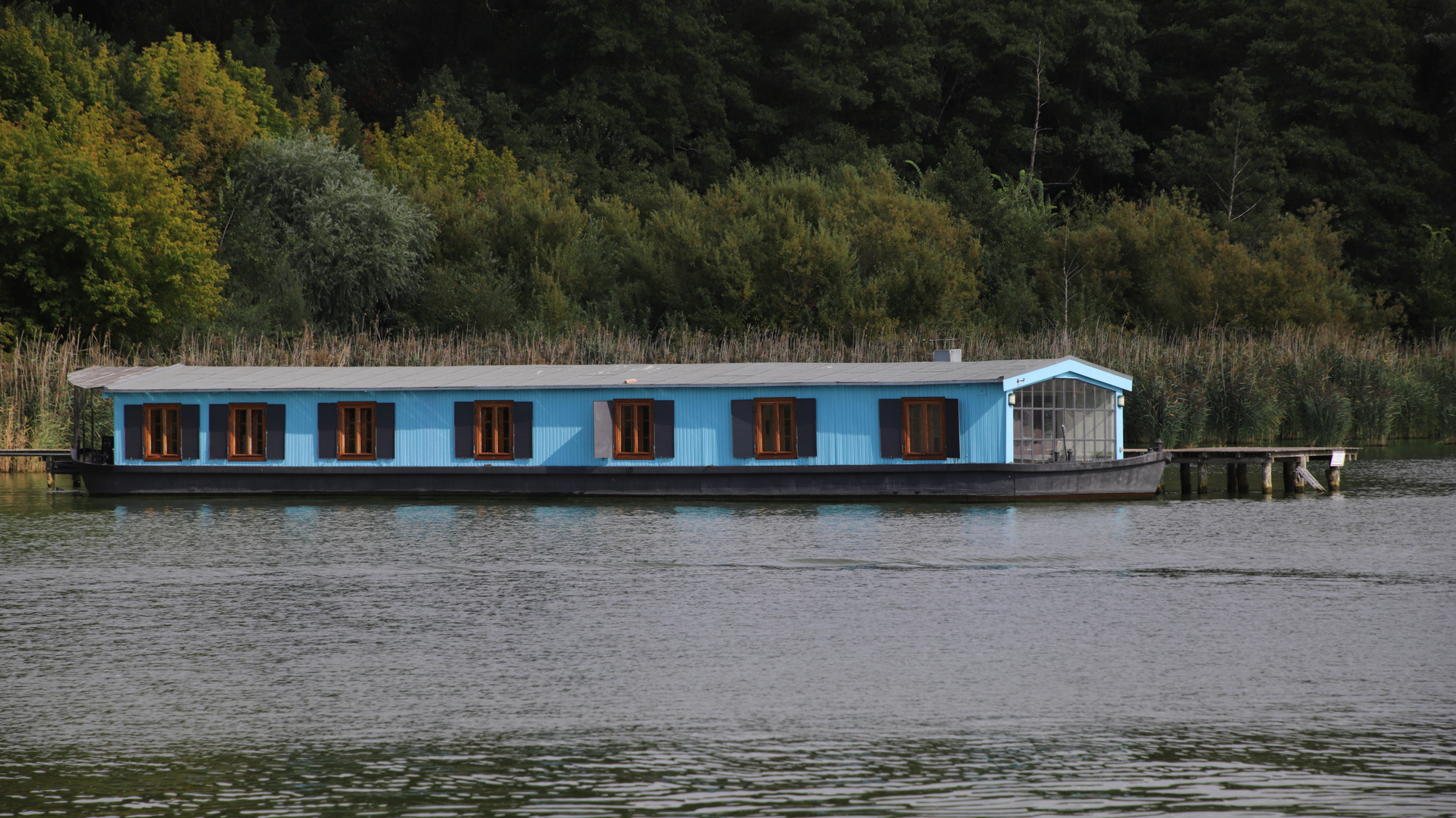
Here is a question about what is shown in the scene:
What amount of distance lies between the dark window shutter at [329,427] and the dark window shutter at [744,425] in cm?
856

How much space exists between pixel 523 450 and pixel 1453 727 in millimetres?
22435

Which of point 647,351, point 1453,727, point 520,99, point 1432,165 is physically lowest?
point 1453,727

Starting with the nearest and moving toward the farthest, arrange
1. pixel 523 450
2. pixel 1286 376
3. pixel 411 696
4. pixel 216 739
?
pixel 216 739, pixel 411 696, pixel 523 450, pixel 1286 376

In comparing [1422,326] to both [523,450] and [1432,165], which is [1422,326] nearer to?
[1432,165]

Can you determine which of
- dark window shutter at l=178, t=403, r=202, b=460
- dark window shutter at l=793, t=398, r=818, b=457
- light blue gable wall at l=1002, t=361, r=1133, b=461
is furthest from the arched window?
dark window shutter at l=178, t=403, r=202, b=460

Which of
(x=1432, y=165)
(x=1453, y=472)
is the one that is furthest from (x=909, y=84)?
(x=1453, y=472)

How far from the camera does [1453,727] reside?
11703 mm

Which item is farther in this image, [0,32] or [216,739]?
[0,32]

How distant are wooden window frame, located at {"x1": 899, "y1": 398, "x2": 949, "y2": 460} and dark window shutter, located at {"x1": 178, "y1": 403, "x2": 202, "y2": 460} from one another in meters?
15.0

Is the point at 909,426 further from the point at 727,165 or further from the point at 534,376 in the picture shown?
the point at 727,165

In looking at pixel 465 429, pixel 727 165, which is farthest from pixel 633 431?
pixel 727 165

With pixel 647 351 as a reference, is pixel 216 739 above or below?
below

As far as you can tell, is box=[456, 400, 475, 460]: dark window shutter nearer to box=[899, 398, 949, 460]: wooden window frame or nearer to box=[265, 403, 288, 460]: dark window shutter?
box=[265, 403, 288, 460]: dark window shutter

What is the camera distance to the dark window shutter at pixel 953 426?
97.2 ft
